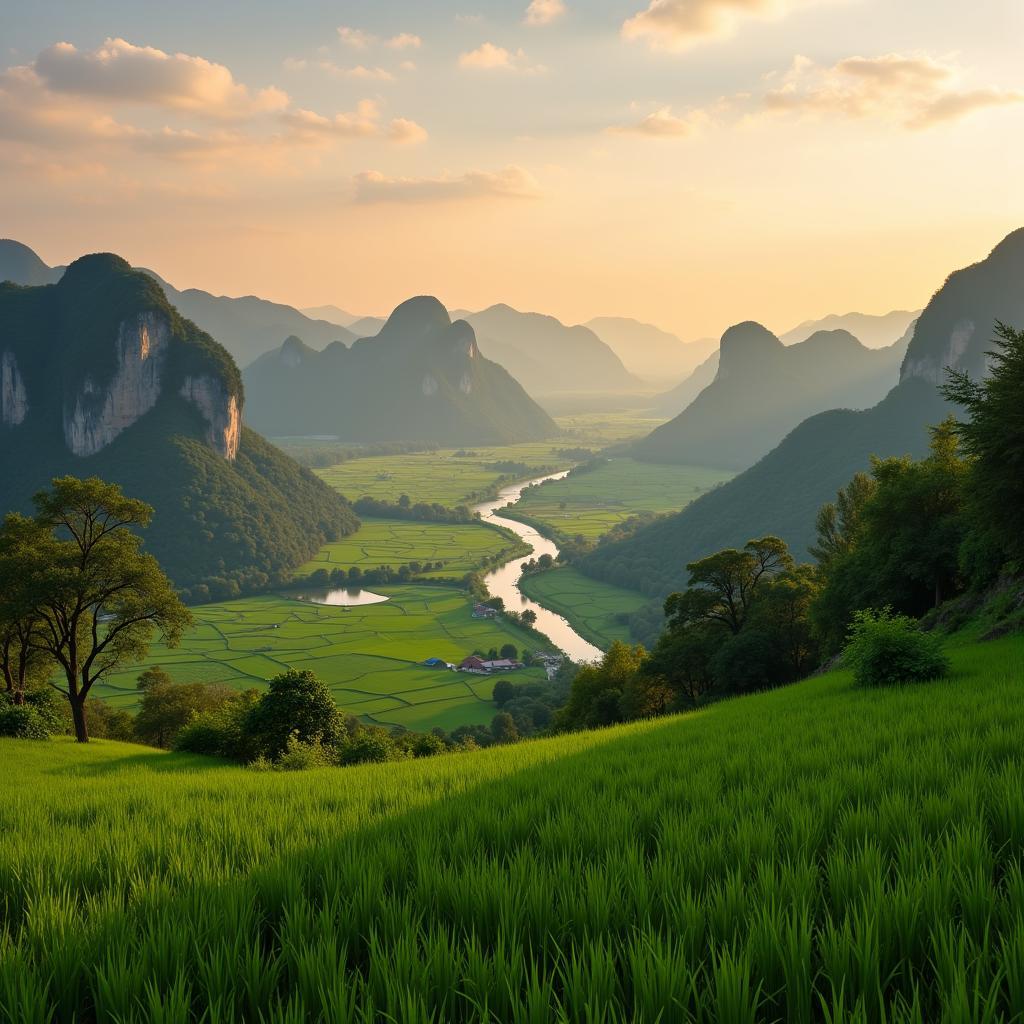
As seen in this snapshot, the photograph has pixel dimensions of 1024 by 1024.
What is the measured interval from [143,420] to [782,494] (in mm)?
164915

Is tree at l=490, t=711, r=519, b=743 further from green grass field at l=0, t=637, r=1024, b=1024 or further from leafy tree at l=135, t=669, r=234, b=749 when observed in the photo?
green grass field at l=0, t=637, r=1024, b=1024

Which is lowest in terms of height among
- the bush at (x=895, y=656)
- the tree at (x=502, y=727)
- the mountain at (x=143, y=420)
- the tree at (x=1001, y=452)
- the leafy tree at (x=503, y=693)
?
the leafy tree at (x=503, y=693)

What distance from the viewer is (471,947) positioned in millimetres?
3309

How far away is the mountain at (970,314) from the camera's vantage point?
152 meters

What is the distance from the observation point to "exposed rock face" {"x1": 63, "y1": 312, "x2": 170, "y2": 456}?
176 meters

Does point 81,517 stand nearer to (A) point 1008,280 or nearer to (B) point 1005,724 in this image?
(B) point 1005,724

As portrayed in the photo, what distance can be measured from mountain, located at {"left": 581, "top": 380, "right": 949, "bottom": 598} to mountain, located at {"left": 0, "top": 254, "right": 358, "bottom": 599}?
82.5m

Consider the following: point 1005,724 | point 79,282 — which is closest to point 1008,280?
point 1005,724

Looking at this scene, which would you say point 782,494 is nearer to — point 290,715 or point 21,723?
point 290,715

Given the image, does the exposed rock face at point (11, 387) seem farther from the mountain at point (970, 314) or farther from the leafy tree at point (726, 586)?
the mountain at point (970, 314)

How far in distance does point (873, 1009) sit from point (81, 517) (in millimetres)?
31293

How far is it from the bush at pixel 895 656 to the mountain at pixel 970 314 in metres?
160

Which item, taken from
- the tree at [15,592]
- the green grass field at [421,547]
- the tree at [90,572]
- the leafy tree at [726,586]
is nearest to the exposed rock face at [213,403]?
the green grass field at [421,547]

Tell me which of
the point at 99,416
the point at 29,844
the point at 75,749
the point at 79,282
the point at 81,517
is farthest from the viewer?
the point at 79,282
